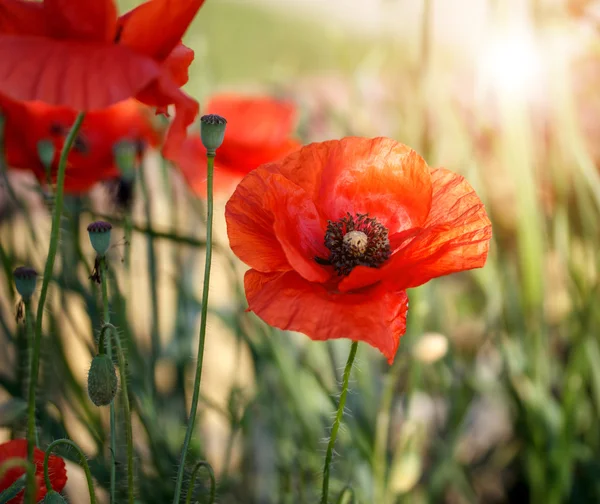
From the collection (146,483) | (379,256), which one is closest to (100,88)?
(379,256)

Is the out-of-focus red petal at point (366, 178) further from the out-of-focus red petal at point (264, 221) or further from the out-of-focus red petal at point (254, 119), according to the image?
the out-of-focus red petal at point (254, 119)

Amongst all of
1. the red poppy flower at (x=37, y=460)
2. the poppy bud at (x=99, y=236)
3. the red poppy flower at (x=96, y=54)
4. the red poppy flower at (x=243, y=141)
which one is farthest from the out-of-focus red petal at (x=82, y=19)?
the red poppy flower at (x=243, y=141)

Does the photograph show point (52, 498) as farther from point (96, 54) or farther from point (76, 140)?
point (76, 140)

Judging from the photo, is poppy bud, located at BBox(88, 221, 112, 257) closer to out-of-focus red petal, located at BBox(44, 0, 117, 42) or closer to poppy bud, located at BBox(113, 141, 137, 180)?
out-of-focus red petal, located at BBox(44, 0, 117, 42)

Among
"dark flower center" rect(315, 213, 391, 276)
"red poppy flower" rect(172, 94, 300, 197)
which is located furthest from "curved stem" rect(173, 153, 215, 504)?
"red poppy flower" rect(172, 94, 300, 197)

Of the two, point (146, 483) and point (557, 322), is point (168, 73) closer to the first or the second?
point (146, 483)

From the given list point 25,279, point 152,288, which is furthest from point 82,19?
point 152,288
